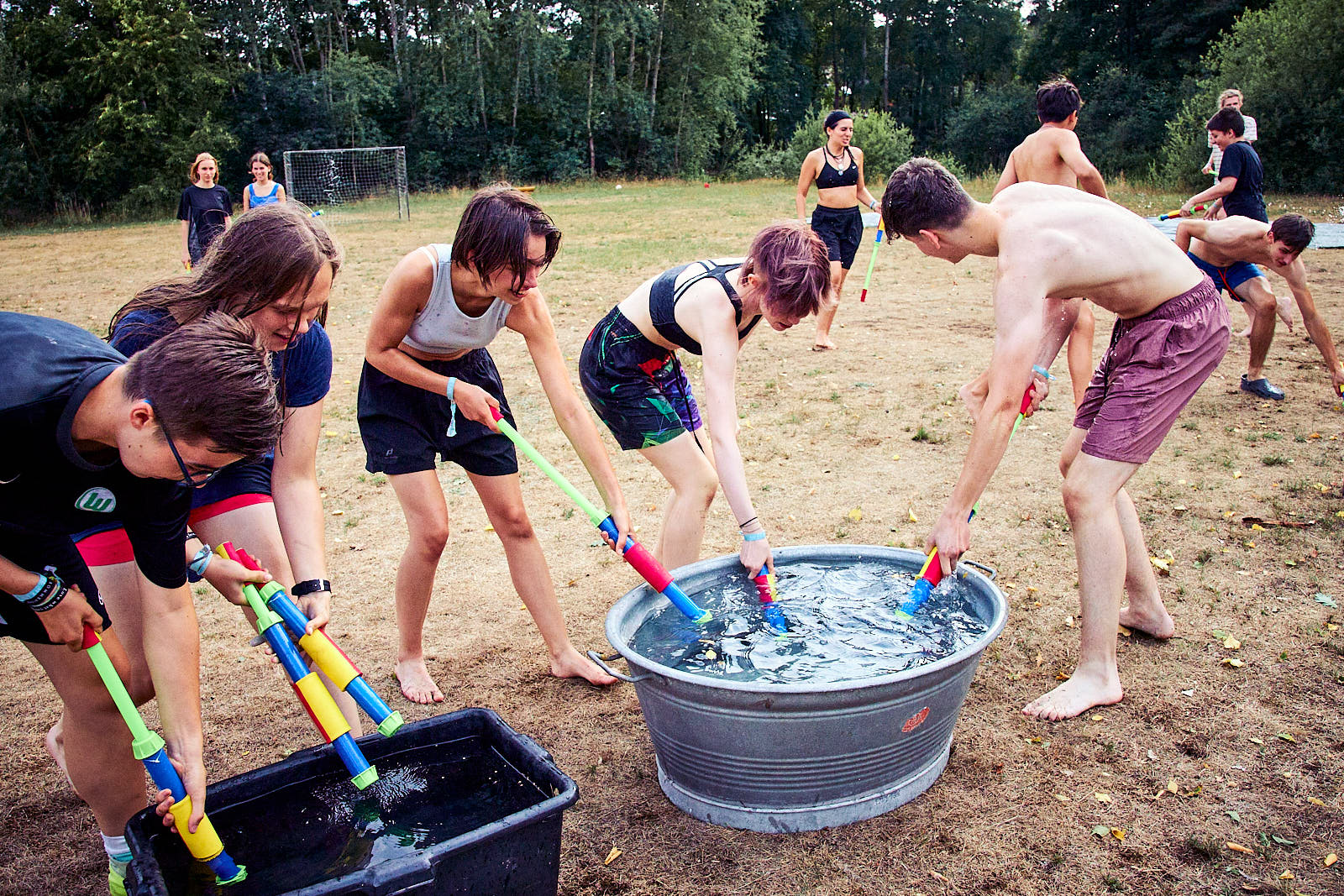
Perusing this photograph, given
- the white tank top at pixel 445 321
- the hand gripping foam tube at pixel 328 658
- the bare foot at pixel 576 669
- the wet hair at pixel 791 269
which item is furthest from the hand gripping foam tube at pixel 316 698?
the wet hair at pixel 791 269

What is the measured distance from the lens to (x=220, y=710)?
3.33m

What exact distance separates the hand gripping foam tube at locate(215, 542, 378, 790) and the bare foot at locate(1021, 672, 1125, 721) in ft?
6.96

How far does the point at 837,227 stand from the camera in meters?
8.02

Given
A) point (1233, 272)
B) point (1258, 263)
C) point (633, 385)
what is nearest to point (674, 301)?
point (633, 385)

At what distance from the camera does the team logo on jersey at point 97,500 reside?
1.91 meters

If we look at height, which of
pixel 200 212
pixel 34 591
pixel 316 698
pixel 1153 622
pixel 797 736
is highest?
pixel 200 212

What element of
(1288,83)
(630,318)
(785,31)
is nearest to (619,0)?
(785,31)

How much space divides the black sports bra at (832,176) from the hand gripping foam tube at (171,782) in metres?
6.88

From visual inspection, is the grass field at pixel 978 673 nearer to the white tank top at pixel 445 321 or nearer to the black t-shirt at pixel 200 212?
the white tank top at pixel 445 321

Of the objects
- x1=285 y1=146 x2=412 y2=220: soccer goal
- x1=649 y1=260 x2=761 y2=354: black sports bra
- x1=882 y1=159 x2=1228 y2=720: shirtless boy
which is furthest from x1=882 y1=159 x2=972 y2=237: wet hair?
x1=285 y1=146 x2=412 y2=220: soccer goal

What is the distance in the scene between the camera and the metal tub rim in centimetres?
224

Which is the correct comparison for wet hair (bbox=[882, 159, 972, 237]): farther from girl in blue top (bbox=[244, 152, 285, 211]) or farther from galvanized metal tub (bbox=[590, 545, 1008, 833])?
girl in blue top (bbox=[244, 152, 285, 211])

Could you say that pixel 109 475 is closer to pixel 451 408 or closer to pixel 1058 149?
pixel 451 408

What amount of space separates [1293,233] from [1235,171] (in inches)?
79.4
